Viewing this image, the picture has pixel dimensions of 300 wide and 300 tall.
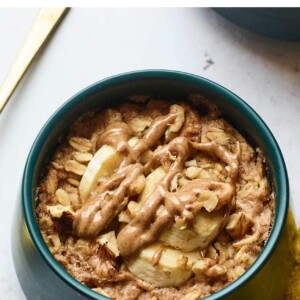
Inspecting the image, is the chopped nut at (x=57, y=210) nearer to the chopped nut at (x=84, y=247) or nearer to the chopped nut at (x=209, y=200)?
the chopped nut at (x=84, y=247)

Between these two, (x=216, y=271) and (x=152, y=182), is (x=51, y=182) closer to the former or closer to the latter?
(x=152, y=182)

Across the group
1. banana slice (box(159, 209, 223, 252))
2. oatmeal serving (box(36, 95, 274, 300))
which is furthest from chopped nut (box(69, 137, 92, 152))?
banana slice (box(159, 209, 223, 252))

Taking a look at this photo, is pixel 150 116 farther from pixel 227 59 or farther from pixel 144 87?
pixel 227 59

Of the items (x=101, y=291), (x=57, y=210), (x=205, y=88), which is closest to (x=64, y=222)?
(x=57, y=210)

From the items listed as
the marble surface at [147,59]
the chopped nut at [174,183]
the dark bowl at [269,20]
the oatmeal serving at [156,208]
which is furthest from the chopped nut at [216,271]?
the dark bowl at [269,20]

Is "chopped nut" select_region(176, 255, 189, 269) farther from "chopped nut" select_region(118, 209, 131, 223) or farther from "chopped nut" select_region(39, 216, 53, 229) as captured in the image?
"chopped nut" select_region(39, 216, 53, 229)

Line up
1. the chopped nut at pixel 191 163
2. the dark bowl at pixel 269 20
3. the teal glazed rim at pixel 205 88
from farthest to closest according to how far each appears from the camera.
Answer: the dark bowl at pixel 269 20, the chopped nut at pixel 191 163, the teal glazed rim at pixel 205 88

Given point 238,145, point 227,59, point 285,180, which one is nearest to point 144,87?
point 238,145
